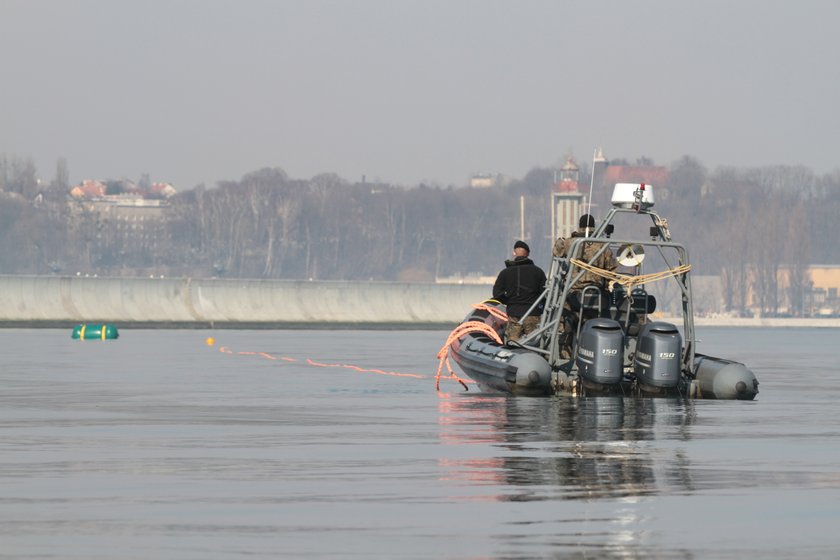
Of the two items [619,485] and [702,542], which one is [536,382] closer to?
[619,485]

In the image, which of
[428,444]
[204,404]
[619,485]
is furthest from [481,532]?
[204,404]

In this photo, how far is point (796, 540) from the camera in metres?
10.4

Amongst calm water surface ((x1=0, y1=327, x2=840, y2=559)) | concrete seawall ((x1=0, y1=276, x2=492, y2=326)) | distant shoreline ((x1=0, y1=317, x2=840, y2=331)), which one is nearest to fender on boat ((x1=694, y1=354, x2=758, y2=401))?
calm water surface ((x1=0, y1=327, x2=840, y2=559))

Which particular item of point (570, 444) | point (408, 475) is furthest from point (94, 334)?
point (408, 475)

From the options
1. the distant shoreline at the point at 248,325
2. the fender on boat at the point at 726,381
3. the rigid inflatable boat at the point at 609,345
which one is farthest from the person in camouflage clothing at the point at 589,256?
the distant shoreline at the point at 248,325

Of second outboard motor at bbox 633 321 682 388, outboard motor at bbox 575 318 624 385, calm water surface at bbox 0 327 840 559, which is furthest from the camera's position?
second outboard motor at bbox 633 321 682 388

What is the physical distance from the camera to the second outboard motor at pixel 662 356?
918 inches

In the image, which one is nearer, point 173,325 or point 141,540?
point 141,540

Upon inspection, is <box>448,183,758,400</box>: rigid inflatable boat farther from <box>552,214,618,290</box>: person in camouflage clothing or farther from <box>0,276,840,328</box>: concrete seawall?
<box>0,276,840,328</box>: concrete seawall

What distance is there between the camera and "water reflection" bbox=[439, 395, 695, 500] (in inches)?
516

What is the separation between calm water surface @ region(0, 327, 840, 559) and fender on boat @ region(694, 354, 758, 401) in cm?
47

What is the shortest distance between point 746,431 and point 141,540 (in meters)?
9.21

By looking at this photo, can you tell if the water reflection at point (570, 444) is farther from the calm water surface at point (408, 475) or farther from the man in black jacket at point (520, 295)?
the man in black jacket at point (520, 295)

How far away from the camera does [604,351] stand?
23203mm
